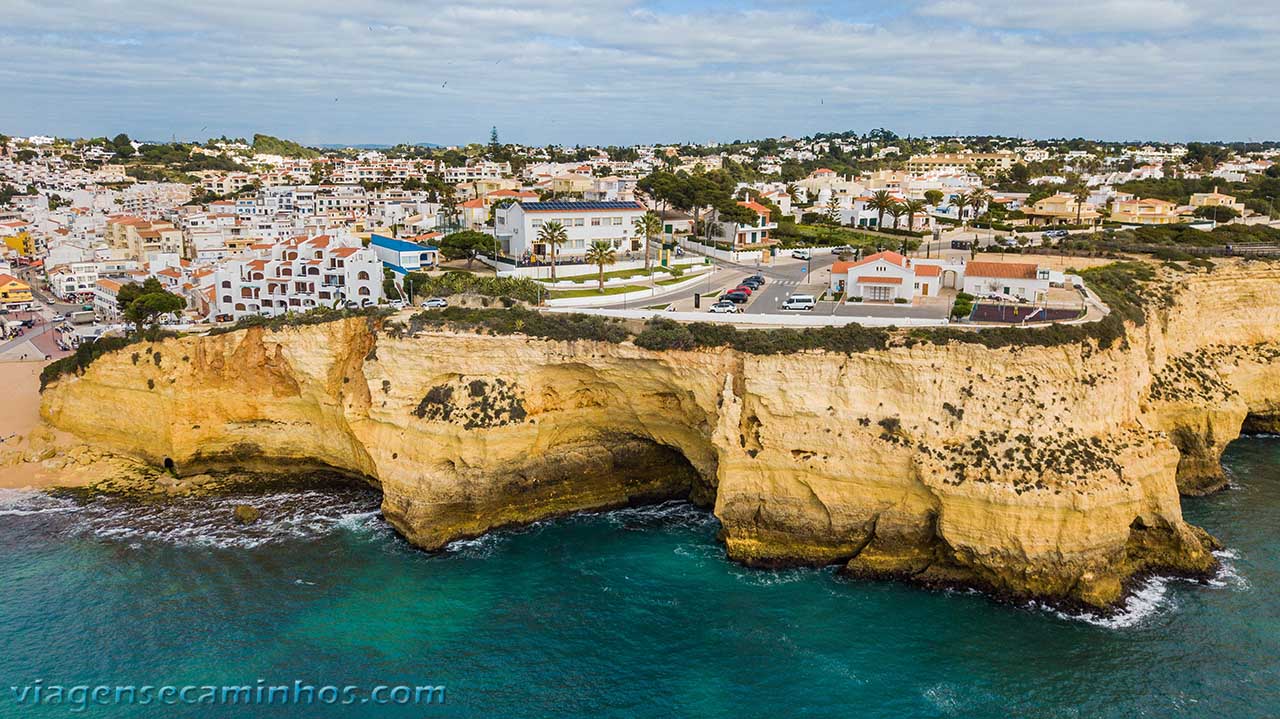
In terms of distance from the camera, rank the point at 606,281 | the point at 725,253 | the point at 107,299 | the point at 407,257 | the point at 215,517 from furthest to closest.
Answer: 1. the point at 107,299
2. the point at 725,253
3. the point at 407,257
4. the point at 606,281
5. the point at 215,517

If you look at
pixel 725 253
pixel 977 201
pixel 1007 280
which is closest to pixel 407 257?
pixel 725 253

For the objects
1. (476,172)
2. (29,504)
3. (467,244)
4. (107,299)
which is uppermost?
(476,172)

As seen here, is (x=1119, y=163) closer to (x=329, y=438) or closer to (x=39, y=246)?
(x=329, y=438)

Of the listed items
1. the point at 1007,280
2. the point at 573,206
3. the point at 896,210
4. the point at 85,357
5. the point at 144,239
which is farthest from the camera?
the point at 144,239

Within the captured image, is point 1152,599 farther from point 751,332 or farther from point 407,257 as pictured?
point 407,257

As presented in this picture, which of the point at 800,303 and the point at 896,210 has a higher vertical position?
the point at 896,210

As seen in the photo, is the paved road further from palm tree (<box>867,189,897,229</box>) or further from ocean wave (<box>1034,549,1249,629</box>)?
ocean wave (<box>1034,549,1249,629</box>)
